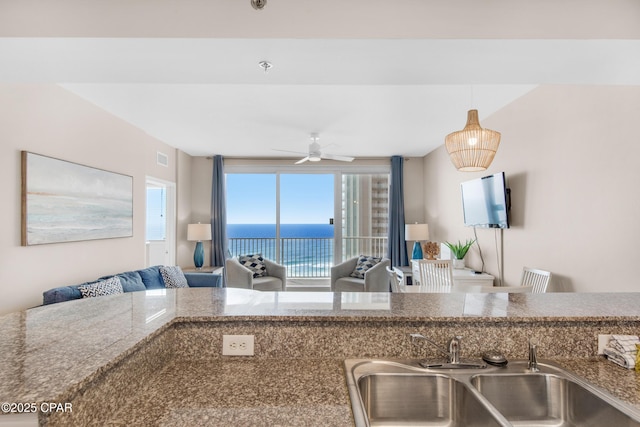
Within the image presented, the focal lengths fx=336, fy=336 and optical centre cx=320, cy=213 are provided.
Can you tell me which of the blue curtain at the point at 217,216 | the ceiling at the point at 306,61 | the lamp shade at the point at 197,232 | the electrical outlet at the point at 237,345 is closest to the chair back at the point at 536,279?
the ceiling at the point at 306,61

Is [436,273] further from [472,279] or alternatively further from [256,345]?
[256,345]

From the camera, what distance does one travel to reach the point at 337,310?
1.22 metres

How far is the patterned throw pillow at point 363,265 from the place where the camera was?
17.1ft

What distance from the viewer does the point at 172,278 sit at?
3.90m

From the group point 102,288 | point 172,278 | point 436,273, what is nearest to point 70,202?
point 102,288

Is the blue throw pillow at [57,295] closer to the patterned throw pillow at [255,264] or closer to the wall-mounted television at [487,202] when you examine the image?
the patterned throw pillow at [255,264]

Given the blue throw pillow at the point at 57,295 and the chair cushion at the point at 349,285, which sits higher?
the blue throw pillow at the point at 57,295

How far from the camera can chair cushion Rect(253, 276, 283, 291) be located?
Answer: 4.94 meters

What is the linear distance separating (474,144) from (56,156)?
3.41m

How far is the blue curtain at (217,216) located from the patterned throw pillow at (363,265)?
7.75 ft

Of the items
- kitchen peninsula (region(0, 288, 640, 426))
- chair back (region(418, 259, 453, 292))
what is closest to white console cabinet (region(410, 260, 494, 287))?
chair back (region(418, 259, 453, 292))

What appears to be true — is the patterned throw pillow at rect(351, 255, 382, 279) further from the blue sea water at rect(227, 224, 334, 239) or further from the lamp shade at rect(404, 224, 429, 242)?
the blue sea water at rect(227, 224, 334, 239)

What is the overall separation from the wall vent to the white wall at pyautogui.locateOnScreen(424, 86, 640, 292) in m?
4.09

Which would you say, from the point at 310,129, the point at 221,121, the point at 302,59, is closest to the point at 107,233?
the point at 221,121
